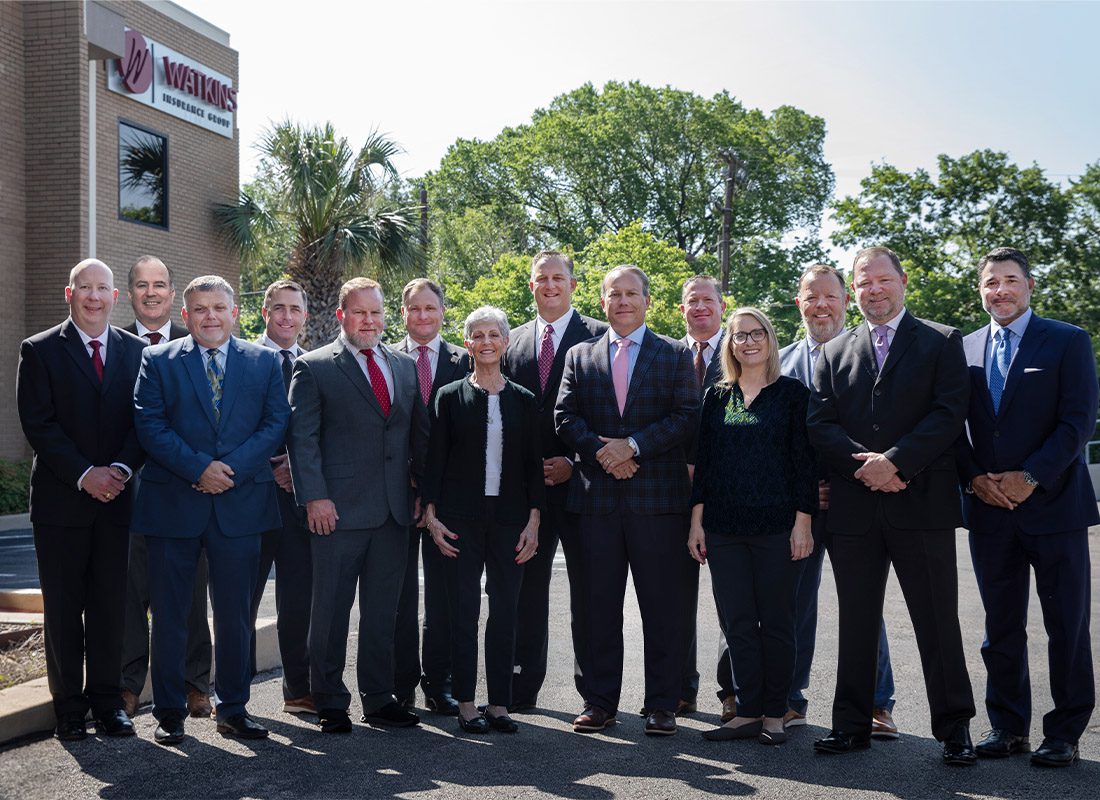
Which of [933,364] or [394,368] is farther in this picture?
[394,368]

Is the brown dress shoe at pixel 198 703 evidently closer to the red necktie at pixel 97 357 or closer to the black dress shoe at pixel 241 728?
the black dress shoe at pixel 241 728

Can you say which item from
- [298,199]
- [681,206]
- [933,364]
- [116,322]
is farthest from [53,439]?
[681,206]

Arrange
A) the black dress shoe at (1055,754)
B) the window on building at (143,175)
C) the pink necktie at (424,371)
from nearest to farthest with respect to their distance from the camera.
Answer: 1. the black dress shoe at (1055,754)
2. the pink necktie at (424,371)
3. the window on building at (143,175)

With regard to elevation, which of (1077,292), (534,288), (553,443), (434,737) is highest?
(1077,292)

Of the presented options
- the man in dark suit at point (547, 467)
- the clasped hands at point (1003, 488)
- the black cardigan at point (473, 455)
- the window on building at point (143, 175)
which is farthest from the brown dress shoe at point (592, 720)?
the window on building at point (143, 175)

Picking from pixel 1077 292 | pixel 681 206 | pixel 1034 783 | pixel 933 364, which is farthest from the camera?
pixel 681 206

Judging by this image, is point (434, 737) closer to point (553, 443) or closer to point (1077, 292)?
point (553, 443)

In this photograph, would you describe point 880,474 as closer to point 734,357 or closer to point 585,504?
point 734,357

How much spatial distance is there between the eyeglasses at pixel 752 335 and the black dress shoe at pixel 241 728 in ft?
10.5

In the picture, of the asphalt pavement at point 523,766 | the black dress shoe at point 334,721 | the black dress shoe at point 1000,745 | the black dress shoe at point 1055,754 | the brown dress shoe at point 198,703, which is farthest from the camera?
the brown dress shoe at point 198,703

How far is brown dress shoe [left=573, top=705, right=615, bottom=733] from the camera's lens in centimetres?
595

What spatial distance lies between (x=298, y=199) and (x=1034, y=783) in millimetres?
20877

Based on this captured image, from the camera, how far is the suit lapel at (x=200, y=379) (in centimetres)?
591

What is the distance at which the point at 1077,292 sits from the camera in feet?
129
